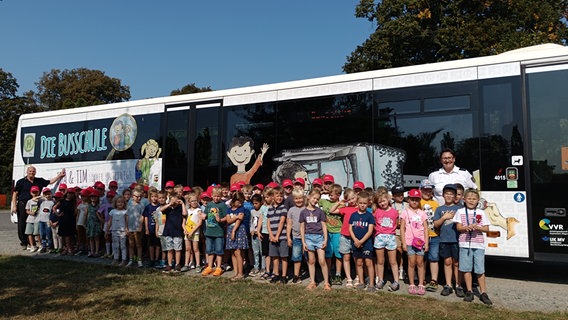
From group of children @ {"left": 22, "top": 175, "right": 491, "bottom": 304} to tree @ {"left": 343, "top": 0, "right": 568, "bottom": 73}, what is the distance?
14.0 meters

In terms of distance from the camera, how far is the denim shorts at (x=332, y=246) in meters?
7.34

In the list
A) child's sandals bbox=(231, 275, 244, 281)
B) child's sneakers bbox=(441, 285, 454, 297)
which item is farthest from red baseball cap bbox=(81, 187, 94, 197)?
child's sneakers bbox=(441, 285, 454, 297)

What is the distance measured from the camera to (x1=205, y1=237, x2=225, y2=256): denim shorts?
804 cm

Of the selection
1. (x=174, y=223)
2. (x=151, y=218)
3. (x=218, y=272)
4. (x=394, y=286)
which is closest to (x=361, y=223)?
(x=394, y=286)

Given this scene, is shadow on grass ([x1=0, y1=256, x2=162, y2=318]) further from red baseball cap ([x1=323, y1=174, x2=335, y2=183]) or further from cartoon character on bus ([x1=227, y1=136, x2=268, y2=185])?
red baseball cap ([x1=323, y1=174, x2=335, y2=183])

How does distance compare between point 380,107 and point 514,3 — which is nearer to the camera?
point 380,107

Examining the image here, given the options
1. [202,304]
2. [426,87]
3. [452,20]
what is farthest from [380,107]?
[452,20]

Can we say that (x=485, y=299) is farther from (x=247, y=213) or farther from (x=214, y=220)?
(x=214, y=220)

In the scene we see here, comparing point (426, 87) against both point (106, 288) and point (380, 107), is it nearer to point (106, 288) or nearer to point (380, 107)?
point (380, 107)

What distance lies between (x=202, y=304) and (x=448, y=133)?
4796 millimetres

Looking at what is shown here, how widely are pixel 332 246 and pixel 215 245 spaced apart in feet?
7.10

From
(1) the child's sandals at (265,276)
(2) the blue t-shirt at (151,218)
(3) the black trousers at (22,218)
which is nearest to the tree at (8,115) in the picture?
(3) the black trousers at (22,218)

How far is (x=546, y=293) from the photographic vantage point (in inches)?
267

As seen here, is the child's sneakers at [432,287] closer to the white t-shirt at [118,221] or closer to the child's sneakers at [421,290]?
the child's sneakers at [421,290]
